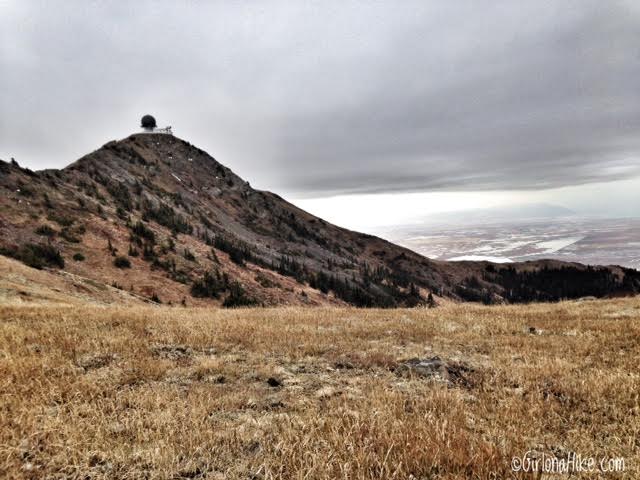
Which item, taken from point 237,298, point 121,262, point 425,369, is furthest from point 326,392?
point 237,298

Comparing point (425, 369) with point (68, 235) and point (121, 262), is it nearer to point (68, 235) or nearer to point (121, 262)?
point (121, 262)

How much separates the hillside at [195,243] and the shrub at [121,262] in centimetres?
11

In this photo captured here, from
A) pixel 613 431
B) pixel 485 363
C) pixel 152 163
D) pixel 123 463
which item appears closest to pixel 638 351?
pixel 485 363

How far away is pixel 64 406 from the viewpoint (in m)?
4.75

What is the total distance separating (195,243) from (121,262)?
21102mm

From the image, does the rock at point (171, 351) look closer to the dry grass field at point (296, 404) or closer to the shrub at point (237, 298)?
the dry grass field at point (296, 404)

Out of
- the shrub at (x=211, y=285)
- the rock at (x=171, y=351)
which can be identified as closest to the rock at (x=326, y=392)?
the rock at (x=171, y=351)

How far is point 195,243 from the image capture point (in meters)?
55.7

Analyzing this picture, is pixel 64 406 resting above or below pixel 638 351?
above

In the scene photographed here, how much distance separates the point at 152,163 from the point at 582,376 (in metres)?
105

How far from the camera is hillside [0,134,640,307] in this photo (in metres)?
34.5

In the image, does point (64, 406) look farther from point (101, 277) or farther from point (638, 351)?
point (101, 277)

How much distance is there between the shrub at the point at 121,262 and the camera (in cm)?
3436

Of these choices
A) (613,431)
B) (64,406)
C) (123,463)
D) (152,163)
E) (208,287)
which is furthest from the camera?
(152,163)
